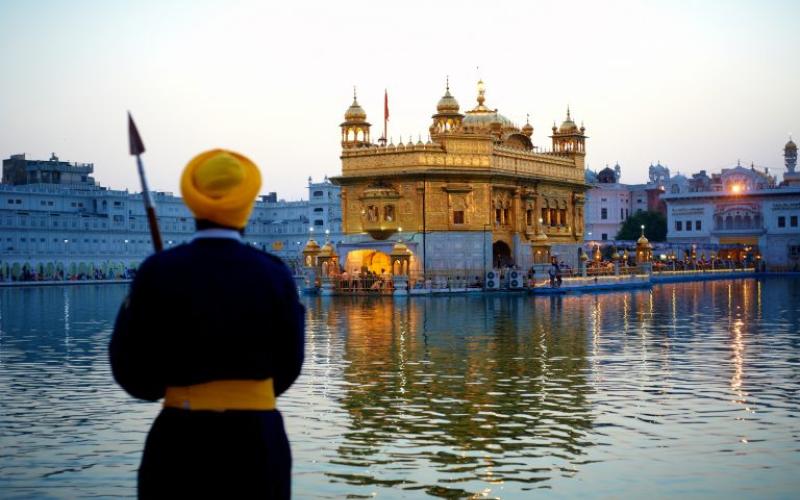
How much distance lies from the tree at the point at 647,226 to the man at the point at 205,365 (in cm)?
10953

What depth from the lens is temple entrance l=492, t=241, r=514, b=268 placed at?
2515 inches

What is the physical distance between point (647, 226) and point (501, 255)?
5340 cm

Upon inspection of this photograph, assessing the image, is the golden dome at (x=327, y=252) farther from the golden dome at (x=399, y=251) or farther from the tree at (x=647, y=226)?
the tree at (x=647, y=226)

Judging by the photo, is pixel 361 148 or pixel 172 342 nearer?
pixel 172 342

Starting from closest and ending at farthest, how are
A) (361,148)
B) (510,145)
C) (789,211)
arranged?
1. (361,148)
2. (510,145)
3. (789,211)

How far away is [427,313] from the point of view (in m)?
37.7

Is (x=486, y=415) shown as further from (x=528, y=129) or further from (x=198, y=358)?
(x=528, y=129)

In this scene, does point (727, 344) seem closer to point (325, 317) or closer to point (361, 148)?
point (325, 317)

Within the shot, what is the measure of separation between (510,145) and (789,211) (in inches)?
1482

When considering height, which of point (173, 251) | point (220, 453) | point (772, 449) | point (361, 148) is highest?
point (361, 148)

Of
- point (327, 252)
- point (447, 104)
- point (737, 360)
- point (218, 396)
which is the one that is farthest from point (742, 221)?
point (218, 396)

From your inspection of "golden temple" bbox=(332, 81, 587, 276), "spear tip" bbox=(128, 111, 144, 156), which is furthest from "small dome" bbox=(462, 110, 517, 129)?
"spear tip" bbox=(128, 111, 144, 156)

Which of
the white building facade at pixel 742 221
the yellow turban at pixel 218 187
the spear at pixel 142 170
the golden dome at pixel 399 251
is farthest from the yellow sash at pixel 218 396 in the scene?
the white building facade at pixel 742 221

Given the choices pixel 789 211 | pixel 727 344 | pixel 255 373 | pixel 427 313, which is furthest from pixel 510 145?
pixel 255 373
